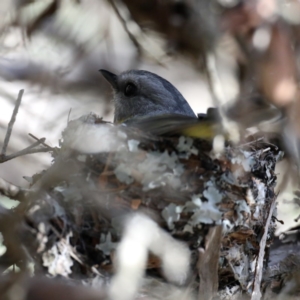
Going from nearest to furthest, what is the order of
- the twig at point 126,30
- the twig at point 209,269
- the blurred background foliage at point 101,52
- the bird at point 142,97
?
1. the twig at point 209,269
2. the blurred background foliage at point 101,52
3. the twig at point 126,30
4. the bird at point 142,97

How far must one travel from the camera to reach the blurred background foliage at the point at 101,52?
12.2 ft

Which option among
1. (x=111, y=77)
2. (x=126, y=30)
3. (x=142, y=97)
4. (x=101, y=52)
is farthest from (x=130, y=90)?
(x=126, y=30)

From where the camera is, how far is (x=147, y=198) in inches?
130

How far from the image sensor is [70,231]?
3.08 m

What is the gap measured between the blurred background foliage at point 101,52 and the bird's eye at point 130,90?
306 millimetres

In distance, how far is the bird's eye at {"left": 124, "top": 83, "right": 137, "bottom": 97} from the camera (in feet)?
16.2

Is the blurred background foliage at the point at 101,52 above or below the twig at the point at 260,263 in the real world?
above

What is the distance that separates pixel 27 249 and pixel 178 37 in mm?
2335

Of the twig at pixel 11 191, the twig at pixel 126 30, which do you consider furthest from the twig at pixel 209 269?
the twig at pixel 126 30

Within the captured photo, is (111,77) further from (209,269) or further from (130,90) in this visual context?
(209,269)

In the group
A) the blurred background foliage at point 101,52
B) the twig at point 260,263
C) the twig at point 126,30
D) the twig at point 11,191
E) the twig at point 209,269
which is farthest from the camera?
the twig at point 126,30

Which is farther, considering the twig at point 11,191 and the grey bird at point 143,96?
Result: the grey bird at point 143,96

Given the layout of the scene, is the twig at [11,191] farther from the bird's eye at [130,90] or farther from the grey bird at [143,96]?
the bird's eye at [130,90]

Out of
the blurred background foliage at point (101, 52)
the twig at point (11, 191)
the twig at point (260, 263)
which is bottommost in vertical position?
the twig at point (11, 191)
